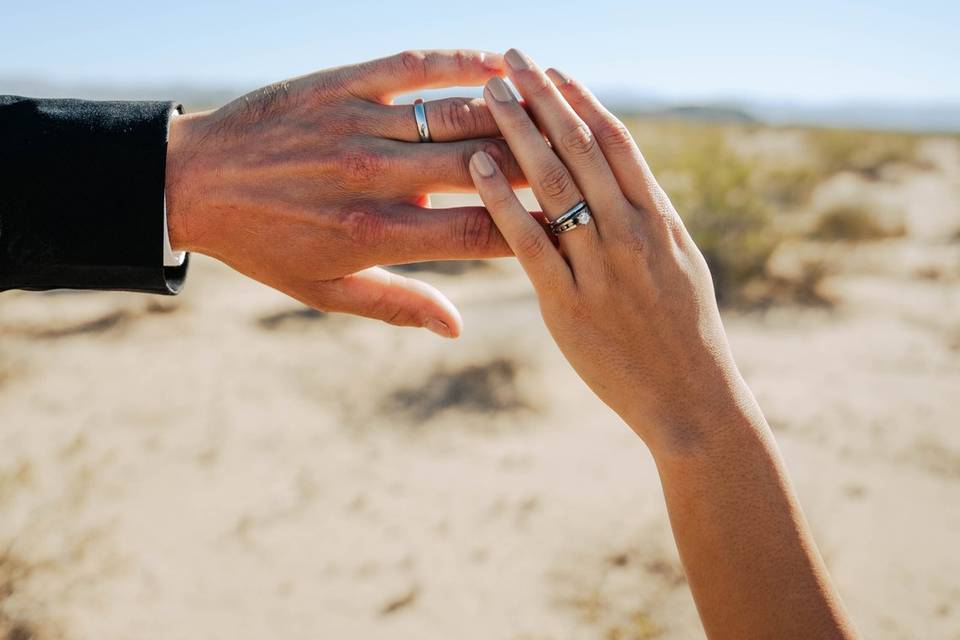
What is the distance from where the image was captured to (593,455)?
3.21 meters

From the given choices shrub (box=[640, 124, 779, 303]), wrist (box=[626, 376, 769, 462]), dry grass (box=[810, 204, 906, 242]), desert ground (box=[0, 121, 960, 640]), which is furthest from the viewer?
dry grass (box=[810, 204, 906, 242])

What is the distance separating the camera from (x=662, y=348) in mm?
1265

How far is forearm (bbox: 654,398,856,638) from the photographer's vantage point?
108 cm

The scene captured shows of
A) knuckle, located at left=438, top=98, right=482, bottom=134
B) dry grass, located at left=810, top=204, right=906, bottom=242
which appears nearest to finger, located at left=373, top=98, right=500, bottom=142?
knuckle, located at left=438, top=98, right=482, bottom=134

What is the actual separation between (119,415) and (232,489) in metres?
0.83

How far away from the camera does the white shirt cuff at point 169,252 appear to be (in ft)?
5.29

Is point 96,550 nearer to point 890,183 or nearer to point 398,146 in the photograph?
point 398,146

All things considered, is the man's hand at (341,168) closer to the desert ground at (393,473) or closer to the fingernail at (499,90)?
the fingernail at (499,90)

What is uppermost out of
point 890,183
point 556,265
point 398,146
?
point 398,146

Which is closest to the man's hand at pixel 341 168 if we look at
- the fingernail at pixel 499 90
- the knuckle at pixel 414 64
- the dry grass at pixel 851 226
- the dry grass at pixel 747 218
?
the knuckle at pixel 414 64

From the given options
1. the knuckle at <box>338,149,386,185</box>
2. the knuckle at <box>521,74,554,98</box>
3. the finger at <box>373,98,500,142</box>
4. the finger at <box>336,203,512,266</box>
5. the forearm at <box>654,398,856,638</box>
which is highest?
the knuckle at <box>521,74,554,98</box>

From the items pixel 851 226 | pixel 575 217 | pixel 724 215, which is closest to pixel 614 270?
pixel 575 217

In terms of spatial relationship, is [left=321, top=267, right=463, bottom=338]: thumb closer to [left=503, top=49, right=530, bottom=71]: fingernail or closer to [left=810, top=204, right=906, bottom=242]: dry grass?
[left=503, top=49, right=530, bottom=71]: fingernail

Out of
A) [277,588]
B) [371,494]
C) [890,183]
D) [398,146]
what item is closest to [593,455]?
[371,494]
